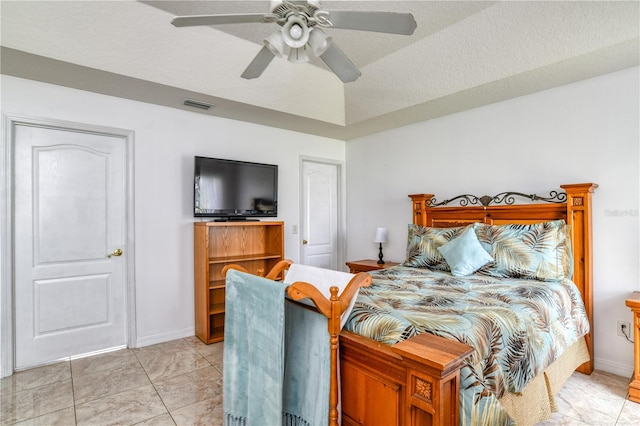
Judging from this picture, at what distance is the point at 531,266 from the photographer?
8.75ft

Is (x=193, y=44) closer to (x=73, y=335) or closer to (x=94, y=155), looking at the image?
(x=94, y=155)

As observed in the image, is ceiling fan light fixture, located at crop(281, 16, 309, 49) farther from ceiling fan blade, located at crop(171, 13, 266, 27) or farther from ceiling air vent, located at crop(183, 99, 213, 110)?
ceiling air vent, located at crop(183, 99, 213, 110)

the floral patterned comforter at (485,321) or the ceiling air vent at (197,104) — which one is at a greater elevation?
the ceiling air vent at (197,104)

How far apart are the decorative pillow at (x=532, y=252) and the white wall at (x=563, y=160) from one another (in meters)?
0.42

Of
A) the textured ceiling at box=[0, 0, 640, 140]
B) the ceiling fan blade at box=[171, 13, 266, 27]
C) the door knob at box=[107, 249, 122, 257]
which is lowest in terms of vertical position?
the door knob at box=[107, 249, 122, 257]

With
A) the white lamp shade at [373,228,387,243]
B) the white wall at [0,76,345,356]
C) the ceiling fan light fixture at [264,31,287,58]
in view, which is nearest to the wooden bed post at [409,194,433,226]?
the white lamp shade at [373,228,387,243]

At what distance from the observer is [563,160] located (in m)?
3.03

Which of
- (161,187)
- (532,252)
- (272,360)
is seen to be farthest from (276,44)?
(532,252)

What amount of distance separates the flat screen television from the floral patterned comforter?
1899mm

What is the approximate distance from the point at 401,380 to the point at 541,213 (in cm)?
248

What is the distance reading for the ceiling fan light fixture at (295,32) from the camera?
70.5 inches

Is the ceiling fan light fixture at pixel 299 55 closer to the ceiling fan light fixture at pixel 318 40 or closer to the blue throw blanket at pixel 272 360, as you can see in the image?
the ceiling fan light fixture at pixel 318 40

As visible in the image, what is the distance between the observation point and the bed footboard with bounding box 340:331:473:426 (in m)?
1.23

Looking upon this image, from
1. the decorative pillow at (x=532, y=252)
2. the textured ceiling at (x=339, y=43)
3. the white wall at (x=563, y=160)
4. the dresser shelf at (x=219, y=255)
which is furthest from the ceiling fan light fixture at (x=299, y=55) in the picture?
the white wall at (x=563, y=160)
